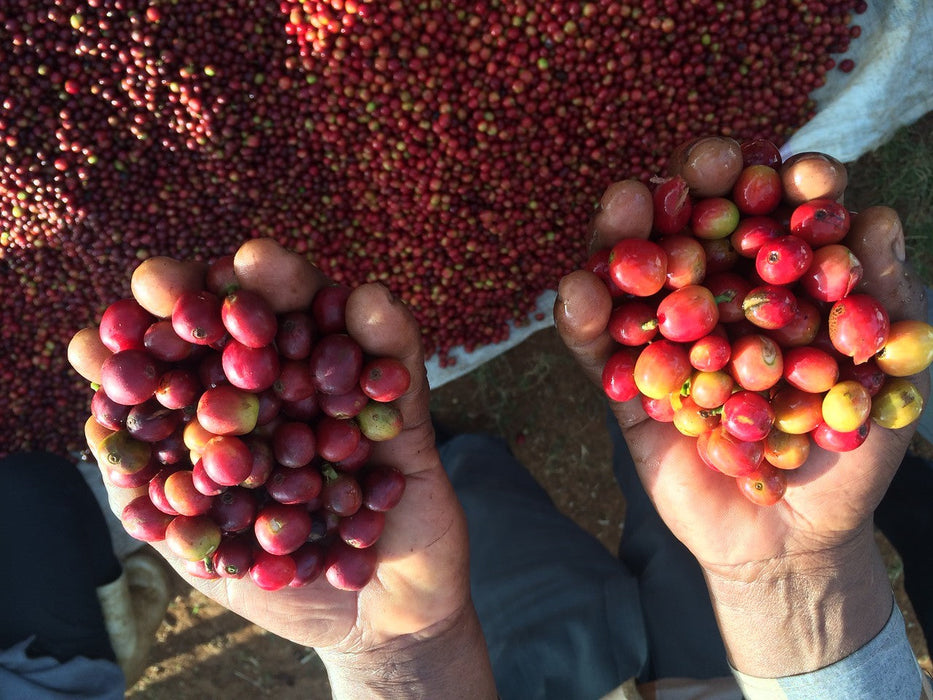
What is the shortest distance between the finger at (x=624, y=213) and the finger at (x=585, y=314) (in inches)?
6.2

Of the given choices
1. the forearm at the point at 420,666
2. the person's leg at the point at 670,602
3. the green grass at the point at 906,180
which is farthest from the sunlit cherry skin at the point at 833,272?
the green grass at the point at 906,180

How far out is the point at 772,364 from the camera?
69.7 inches

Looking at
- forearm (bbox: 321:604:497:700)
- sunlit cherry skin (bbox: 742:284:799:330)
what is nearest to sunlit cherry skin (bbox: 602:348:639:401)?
sunlit cherry skin (bbox: 742:284:799:330)

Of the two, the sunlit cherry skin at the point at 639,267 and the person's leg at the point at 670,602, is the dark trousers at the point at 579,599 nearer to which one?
the person's leg at the point at 670,602

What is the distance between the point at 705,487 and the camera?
203cm

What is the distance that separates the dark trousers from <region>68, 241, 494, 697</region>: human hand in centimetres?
47

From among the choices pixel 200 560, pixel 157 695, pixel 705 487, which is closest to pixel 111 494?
pixel 200 560

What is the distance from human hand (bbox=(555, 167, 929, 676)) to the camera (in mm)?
1965

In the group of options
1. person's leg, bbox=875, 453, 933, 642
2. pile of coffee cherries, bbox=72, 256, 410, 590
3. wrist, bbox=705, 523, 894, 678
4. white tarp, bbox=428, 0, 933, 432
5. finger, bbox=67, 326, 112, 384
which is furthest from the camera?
person's leg, bbox=875, 453, 933, 642

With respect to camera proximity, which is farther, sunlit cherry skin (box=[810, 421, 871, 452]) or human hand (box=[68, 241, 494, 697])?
human hand (box=[68, 241, 494, 697])

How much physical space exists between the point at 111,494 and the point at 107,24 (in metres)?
1.67

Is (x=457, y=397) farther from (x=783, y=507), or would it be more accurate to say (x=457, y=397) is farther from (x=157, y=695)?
(x=157, y=695)

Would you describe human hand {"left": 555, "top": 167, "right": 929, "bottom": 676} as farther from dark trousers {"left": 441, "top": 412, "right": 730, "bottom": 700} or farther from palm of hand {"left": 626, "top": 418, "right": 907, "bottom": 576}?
dark trousers {"left": 441, "top": 412, "right": 730, "bottom": 700}

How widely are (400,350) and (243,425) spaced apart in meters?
0.48
